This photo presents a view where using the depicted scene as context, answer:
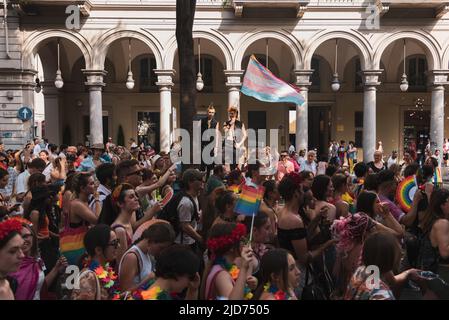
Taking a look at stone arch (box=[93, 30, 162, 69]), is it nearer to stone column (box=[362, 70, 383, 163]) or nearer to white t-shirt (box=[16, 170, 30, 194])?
stone column (box=[362, 70, 383, 163])

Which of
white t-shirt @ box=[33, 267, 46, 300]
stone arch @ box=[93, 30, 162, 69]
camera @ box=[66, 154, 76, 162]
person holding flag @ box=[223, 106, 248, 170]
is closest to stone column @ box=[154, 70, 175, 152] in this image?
stone arch @ box=[93, 30, 162, 69]

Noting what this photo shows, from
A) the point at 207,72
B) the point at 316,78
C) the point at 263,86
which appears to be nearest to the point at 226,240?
the point at 263,86

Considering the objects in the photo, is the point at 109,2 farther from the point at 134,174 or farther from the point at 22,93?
the point at 134,174

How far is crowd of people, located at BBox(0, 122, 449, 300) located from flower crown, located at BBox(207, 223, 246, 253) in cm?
1

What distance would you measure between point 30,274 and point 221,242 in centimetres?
156

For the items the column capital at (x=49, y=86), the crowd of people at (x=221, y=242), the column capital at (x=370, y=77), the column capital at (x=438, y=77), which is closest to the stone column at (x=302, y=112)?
the column capital at (x=370, y=77)

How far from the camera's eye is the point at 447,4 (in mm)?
20391

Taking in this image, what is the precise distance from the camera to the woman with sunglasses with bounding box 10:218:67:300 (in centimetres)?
367

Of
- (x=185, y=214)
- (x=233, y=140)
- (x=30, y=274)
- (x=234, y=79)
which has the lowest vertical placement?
(x=30, y=274)

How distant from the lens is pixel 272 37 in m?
21.0

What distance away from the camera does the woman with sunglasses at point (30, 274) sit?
3666 millimetres

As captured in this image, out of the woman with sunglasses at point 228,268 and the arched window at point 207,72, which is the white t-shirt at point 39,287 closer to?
the woman with sunglasses at point 228,268

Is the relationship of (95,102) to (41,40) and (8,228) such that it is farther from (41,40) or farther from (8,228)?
(8,228)

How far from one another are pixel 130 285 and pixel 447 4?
69.0 ft
